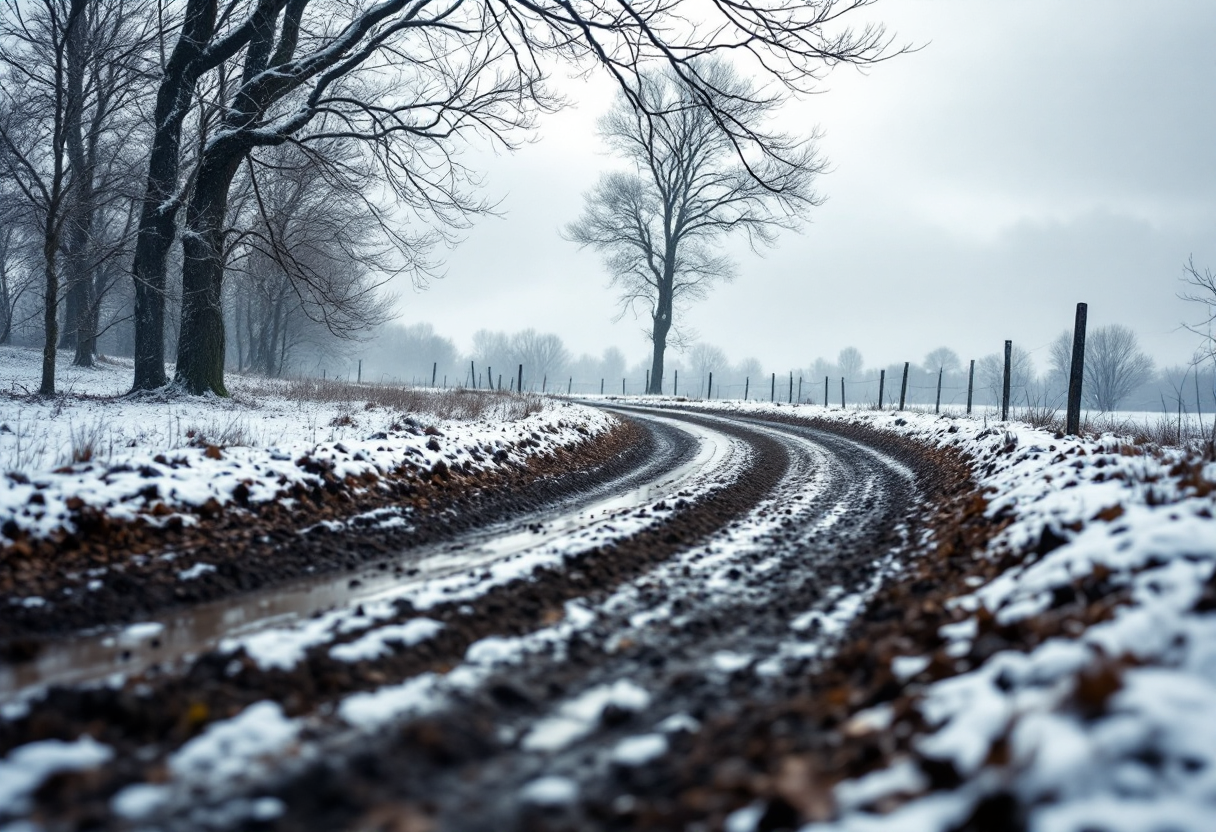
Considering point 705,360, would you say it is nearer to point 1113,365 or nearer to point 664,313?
point 1113,365

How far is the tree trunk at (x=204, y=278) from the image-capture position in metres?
13.5

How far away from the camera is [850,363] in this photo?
485ft

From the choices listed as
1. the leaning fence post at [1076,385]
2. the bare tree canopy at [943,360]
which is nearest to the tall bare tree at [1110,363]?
the bare tree canopy at [943,360]

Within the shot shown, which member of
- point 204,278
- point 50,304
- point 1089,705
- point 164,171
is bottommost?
point 1089,705

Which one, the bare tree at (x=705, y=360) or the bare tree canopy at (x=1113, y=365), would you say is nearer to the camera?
the bare tree canopy at (x=1113, y=365)

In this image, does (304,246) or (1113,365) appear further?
(1113,365)

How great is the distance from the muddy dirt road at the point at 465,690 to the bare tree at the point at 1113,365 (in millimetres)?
77512

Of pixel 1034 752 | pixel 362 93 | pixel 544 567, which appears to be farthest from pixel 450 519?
pixel 362 93

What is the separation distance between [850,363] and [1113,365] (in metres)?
77.1

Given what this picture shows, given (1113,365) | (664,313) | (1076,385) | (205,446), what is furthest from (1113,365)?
(205,446)

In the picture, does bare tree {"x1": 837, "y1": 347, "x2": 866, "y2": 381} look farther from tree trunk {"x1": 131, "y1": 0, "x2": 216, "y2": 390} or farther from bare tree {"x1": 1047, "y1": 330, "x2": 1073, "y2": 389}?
tree trunk {"x1": 131, "y1": 0, "x2": 216, "y2": 390}

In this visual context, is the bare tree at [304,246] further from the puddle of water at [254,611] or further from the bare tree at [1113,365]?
the bare tree at [1113,365]

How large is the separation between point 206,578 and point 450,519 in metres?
2.50

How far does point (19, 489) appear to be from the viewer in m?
5.01
